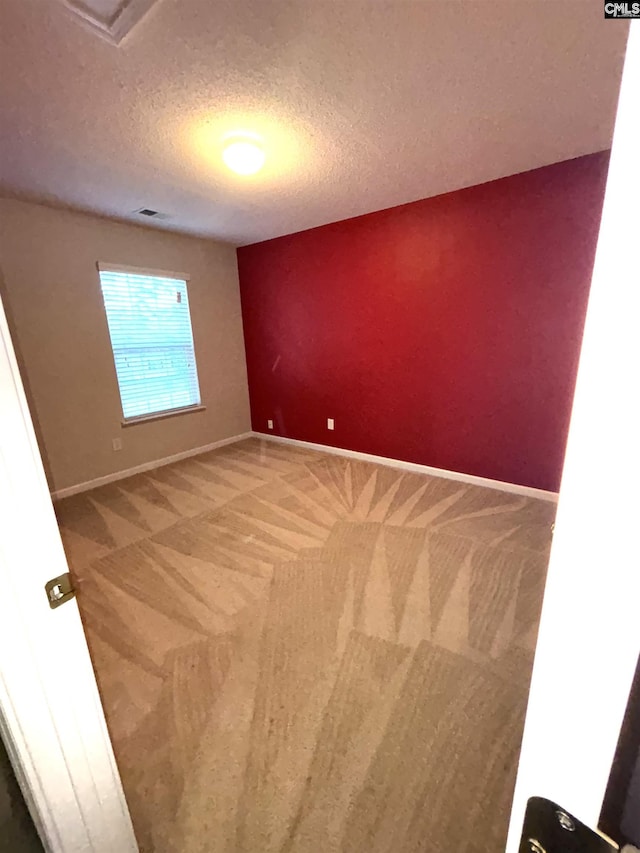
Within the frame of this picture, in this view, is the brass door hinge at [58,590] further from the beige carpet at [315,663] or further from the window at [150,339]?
the window at [150,339]

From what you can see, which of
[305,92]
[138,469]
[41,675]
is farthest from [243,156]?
[138,469]

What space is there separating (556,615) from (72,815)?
42.7 inches

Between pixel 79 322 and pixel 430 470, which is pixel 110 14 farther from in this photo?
pixel 430 470

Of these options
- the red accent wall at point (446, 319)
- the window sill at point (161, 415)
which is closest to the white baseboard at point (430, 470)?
the red accent wall at point (446, 319)

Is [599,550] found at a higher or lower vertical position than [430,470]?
higher

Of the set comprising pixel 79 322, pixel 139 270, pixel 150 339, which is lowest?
pixel 150 339

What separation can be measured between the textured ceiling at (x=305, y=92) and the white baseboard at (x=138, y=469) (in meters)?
2.34

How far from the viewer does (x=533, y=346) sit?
2.69 metres

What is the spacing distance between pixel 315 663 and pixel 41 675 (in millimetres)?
1130

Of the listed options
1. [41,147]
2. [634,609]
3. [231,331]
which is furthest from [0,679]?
[231,331]

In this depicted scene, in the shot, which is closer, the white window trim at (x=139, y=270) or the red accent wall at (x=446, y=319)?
the red accent wall at (x=446, y=319)

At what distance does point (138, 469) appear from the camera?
3.71 m

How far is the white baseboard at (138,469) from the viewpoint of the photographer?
322 cm

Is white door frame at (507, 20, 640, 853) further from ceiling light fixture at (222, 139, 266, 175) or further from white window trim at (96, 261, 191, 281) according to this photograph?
white window trim at (96, 261, 191, 281)
